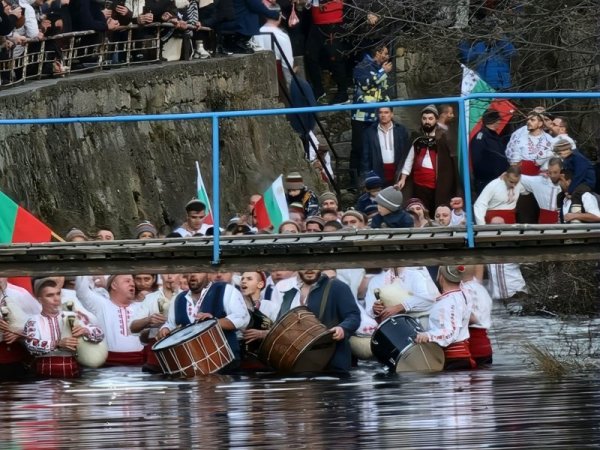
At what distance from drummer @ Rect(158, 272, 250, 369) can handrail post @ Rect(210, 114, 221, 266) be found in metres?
1.12

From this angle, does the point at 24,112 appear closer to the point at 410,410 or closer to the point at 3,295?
the point at 3,295

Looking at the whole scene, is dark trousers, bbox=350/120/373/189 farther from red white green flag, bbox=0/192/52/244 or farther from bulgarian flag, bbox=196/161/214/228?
red white green flag, bbox=0/192/52/244

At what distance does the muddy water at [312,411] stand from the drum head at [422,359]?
0.29m

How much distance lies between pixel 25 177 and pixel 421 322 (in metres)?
3.73

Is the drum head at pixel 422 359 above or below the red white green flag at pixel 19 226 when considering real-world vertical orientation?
below

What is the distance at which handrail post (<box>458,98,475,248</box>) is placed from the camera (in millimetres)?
16953

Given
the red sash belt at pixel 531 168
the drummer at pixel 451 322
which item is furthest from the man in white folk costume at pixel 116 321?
the red sash belt at pixel 531 168

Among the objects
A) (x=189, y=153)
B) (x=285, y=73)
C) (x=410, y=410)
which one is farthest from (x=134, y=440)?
(x=285, y=73)

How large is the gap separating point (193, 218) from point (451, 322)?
7.70 ft

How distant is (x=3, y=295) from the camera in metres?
18.7

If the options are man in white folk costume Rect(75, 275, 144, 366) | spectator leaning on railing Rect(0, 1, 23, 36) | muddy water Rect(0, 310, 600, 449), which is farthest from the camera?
spectator leaning on railing Rect(0, 1, 23, 36)

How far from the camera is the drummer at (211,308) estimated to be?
18.6m

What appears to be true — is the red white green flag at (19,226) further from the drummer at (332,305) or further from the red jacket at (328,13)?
the red jacket at (328,13)

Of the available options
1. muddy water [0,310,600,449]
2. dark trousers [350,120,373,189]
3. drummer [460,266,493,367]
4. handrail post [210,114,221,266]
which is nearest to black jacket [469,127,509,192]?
dark trousers [350,120,373,189]
